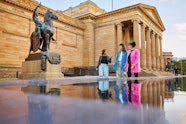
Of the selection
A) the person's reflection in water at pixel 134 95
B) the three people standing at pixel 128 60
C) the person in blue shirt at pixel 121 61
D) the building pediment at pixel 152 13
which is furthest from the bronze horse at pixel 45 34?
the building pediment at pixel 152 13

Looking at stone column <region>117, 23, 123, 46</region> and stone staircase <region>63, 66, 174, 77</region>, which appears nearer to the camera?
stone staircase <region>63, 66, 174, 77</region>

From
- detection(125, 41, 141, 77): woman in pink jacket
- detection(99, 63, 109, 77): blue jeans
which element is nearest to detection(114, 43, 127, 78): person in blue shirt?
detection(125, 41, 141, 77): woman in pink jacket

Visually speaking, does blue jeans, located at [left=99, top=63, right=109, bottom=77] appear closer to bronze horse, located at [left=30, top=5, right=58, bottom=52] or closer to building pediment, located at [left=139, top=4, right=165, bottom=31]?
bronze horse, located at [left=30, top=5, right=58, bottom=52]

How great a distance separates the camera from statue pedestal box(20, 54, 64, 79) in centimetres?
754

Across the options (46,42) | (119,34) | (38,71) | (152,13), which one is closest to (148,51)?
(119,34)

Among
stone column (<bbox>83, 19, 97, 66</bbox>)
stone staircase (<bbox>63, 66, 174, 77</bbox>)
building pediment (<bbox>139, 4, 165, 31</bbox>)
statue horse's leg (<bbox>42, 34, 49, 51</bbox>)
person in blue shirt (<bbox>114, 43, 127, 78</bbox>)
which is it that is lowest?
stone staircase (<bbox>63, 66, 174, 77</bbox>)

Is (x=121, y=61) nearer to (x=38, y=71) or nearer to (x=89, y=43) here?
(x=38, y=71)

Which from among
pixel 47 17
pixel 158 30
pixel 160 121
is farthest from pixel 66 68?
pixel 160 121

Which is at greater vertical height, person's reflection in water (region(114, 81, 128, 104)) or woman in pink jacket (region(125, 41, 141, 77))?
woman in pink jacket (region(125, 41, 141, 77))

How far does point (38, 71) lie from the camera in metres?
7.77

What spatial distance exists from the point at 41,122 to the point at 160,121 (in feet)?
2.02

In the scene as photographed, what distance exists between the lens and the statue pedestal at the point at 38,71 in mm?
7536

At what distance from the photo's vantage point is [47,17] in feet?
27.3

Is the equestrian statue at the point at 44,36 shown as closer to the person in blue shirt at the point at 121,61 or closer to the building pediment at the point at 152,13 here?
the person in blue shirt at the point at 121,61
